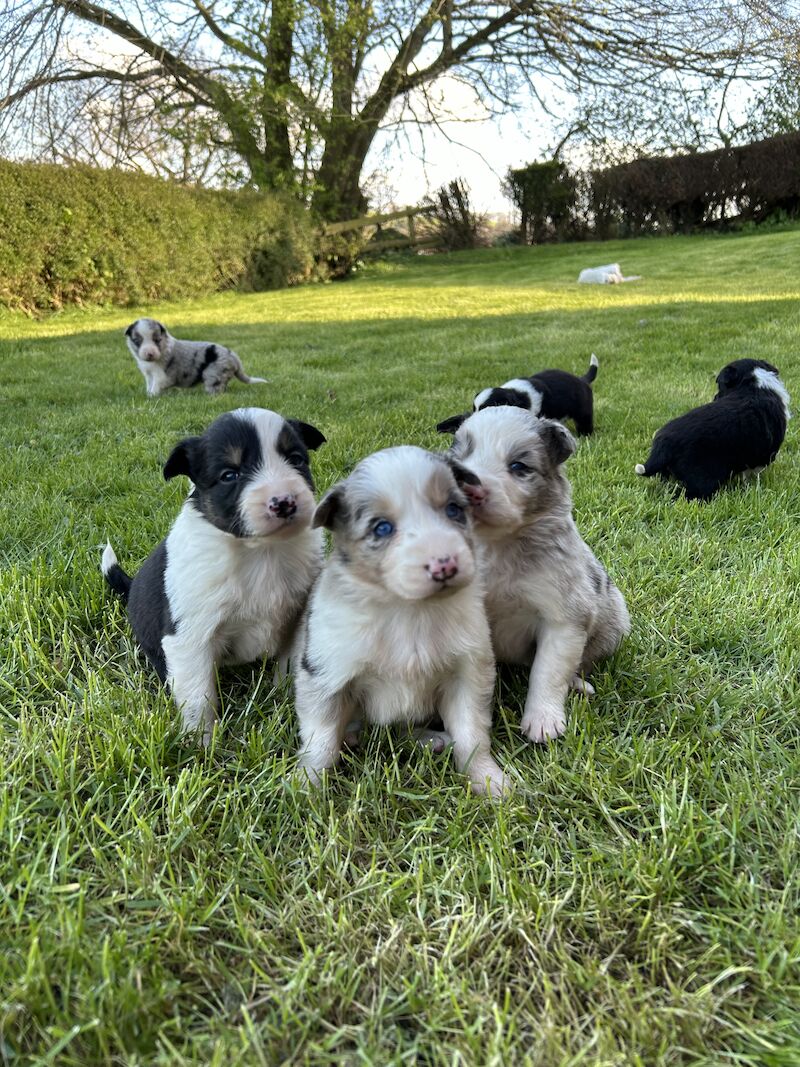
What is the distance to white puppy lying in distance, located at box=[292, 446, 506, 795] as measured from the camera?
2143 mm

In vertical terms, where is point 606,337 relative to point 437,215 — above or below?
below

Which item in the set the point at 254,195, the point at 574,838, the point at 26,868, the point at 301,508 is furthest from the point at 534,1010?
the point at 254,195

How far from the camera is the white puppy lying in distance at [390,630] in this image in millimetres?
2143

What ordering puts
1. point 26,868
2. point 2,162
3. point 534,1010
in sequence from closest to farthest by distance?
point 534,1010 < point 26,868 < point 2,162

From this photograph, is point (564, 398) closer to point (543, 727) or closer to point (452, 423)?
point (452, 423)

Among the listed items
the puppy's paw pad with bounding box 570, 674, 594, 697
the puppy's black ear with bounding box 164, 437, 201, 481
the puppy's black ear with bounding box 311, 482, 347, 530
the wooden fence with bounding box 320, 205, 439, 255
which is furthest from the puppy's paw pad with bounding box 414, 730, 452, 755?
the wooden fence with bounding box 320, 205, 439, 255

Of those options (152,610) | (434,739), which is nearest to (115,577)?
(152,610)

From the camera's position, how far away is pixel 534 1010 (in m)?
1.52

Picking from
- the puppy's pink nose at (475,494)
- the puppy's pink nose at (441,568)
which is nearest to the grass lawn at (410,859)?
the puppy's pink nose at (441,568)

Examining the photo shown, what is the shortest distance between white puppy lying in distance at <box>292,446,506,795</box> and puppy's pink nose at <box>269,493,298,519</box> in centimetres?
13

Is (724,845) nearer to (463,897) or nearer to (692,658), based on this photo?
(463,897)

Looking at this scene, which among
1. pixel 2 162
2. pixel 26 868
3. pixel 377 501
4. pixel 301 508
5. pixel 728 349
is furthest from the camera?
pixel 2 162

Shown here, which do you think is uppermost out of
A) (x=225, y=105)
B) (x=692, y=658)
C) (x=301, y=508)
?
(x=225, y=105)

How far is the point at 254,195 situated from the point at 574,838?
23.1 meters
